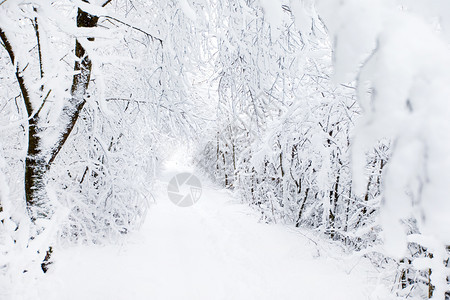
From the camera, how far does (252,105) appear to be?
125 inches

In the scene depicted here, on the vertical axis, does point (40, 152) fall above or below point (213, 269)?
above

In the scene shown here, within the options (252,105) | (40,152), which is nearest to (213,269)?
(252,105)

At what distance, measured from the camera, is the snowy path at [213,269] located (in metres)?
3.75

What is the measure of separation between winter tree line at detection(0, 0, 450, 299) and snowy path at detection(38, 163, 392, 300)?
0.57 metres

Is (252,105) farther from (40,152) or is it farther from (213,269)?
(213,269)

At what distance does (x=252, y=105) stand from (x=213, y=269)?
3.15 meters

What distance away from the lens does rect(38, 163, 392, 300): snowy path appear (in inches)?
147

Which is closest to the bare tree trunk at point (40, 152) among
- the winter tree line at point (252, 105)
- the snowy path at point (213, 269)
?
the winter tree line at point (252, 105)

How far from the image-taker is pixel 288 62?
2.77 metres

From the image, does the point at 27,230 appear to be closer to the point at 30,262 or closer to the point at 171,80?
the point at 30,262

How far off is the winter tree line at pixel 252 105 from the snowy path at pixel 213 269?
569 millimetres

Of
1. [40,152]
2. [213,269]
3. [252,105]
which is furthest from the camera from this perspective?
[213,269]

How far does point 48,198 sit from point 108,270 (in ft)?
8.00

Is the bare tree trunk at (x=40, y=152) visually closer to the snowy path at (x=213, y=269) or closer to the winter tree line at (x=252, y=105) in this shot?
the winter tree line at (x=252, y=105)
